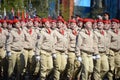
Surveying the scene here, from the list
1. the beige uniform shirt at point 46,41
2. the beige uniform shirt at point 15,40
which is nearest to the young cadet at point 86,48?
the beige uniform shirt at point 46,41

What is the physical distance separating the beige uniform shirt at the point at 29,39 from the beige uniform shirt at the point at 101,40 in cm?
293

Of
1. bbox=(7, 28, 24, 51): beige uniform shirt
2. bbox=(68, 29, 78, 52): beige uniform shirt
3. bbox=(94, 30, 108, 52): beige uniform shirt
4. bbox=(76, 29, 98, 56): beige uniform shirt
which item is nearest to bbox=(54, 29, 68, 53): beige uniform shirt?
bbox=(68, 29, 78, 52): beige uniform shirt

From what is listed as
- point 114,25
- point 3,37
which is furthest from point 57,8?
point 114,25

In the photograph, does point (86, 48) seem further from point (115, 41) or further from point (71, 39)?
point (71, 39)

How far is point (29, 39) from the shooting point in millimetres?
18031

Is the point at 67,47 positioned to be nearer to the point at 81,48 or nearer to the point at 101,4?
the point at 81,48

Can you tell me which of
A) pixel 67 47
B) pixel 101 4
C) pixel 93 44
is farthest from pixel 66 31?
pixel 101 4

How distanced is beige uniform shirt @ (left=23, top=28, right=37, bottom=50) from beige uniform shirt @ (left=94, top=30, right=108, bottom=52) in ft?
9.62

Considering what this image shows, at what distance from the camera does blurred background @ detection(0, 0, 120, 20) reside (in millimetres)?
34500

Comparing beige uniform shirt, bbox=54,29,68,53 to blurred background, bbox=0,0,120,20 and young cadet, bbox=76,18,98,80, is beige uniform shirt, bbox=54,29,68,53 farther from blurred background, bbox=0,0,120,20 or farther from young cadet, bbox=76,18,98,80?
blurred background, bbox=0,0,120,20

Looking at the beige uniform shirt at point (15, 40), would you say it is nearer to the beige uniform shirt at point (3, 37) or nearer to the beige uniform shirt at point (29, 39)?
the beige uniform shirt at point (29, 39)

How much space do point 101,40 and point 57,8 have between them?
2355 centimetres

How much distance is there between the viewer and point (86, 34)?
15.3 metres

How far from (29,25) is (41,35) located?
8.02 ft
